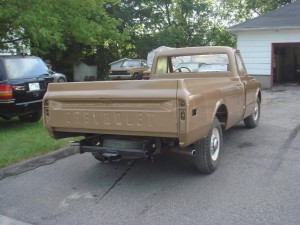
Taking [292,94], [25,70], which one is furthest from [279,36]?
[25,70]

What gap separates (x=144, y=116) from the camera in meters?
4.61

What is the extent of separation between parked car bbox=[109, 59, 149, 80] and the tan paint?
23.2 meters

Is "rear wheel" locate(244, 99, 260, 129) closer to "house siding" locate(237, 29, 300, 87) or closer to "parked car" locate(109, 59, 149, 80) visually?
"house siding" locate(237, 29, 300, 87)

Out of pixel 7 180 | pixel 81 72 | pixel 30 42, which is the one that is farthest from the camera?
pixel 81 72

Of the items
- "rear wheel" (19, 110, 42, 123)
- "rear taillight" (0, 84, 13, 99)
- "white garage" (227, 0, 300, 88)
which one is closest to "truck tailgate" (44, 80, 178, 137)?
"rear taillight" (0, 84, 13, 99)

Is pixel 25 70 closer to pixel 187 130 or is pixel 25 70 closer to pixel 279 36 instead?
pixel 187 130

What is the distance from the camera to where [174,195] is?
470 cm

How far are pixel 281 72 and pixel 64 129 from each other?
811 inches

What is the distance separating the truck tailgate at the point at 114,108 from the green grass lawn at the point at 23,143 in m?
1.41

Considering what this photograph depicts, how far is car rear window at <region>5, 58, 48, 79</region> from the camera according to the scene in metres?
8.39

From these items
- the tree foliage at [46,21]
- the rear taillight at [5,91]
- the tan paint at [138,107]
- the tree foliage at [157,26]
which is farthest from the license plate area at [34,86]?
the tree foliage at [157,26]

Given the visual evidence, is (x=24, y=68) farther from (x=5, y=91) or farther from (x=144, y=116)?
(x=144, y=116)

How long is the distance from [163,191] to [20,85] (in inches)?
189

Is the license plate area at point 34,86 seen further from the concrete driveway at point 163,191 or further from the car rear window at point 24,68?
the concrete driveway at point 163,191
